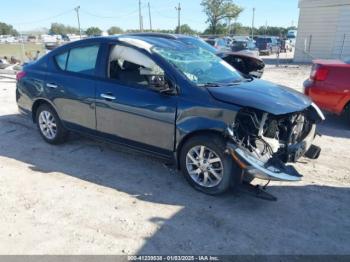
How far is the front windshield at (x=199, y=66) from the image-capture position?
4.26 meters

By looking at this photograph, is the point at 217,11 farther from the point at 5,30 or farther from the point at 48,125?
the point at 48,125

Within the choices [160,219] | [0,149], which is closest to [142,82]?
[160,219]

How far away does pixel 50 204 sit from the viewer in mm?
3826

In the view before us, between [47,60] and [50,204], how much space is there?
101 inches

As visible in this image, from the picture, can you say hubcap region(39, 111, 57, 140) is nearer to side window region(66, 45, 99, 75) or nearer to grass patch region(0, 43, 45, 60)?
side window region(66, 45, 99, 75)

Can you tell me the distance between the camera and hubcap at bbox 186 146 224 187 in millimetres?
3889

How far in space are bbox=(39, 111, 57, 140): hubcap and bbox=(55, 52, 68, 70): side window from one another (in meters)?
0.80

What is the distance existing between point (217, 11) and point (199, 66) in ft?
221

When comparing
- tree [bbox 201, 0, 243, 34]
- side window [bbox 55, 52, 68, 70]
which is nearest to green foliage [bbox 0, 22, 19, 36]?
tree [bbox 201, 0, 243, 34]

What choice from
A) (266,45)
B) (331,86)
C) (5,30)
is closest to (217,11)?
(266,45)

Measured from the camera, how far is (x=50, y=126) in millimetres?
5555

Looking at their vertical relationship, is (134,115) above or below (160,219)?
above

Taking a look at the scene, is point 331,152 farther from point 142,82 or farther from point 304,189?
point 142,82

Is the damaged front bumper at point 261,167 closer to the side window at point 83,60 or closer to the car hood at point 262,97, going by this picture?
the car hood at point 262,97
